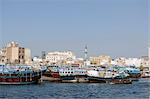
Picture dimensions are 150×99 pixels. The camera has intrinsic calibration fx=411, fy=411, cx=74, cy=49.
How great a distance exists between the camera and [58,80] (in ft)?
148

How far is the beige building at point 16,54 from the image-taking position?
9494 centimetres

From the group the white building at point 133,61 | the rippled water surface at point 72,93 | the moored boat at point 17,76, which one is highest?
the white building at point 133,61

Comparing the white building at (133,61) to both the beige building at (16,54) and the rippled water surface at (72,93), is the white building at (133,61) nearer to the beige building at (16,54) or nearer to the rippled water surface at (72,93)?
the beige building at (16,54)

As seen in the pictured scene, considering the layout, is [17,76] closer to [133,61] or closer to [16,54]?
[16,54]

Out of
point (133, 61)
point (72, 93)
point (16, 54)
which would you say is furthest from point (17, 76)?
point (133, 61)

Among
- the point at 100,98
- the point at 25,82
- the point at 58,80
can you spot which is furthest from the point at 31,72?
the point at 100,98

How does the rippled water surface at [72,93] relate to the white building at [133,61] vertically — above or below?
below

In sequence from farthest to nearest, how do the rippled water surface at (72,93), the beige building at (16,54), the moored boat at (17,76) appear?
the beige building at (16,54)
the moored boat at (17,76)
the rippled water surface at (72,93)

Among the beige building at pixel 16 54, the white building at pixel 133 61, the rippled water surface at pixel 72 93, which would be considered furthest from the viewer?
the white building at pixel 133 61

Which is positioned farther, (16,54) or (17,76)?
(16,54)

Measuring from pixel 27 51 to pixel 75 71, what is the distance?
52.4m

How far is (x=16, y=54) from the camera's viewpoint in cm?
9581

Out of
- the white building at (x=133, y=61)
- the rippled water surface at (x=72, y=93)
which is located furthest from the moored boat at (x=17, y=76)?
the white building at (x=133, y=61)

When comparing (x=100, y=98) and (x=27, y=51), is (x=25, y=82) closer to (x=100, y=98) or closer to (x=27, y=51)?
(x=100, y=98)
